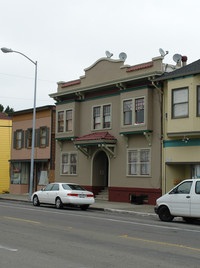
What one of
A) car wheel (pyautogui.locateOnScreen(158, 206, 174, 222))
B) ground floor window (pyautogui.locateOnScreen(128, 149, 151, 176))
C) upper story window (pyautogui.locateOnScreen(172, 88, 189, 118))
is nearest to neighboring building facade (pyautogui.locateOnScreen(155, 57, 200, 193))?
upper story window (pyautogui.locateOnScreen(172, 88, 189, 118))

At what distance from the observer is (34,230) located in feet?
41.4

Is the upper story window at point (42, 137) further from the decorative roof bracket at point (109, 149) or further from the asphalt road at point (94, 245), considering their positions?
the asphalt road at point (94, 245)

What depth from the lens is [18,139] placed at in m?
38.6

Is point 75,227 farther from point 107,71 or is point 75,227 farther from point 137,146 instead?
point 107,71

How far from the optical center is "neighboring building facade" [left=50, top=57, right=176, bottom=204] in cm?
2577

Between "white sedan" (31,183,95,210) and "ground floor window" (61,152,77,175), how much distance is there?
25.6 feet

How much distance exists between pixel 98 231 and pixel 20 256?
456 centimetres

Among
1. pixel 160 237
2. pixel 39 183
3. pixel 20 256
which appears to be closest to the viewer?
pixel 20 256

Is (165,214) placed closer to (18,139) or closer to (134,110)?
(134,110)

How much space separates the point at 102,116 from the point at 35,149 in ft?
30.6

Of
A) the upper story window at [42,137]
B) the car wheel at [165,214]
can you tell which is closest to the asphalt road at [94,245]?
the car wheel at [165,214]

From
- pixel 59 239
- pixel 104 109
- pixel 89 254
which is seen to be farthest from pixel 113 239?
pixel 104 109

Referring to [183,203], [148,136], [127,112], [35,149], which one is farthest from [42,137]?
[183,203]

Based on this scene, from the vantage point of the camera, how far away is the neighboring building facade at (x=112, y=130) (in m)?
25.8
